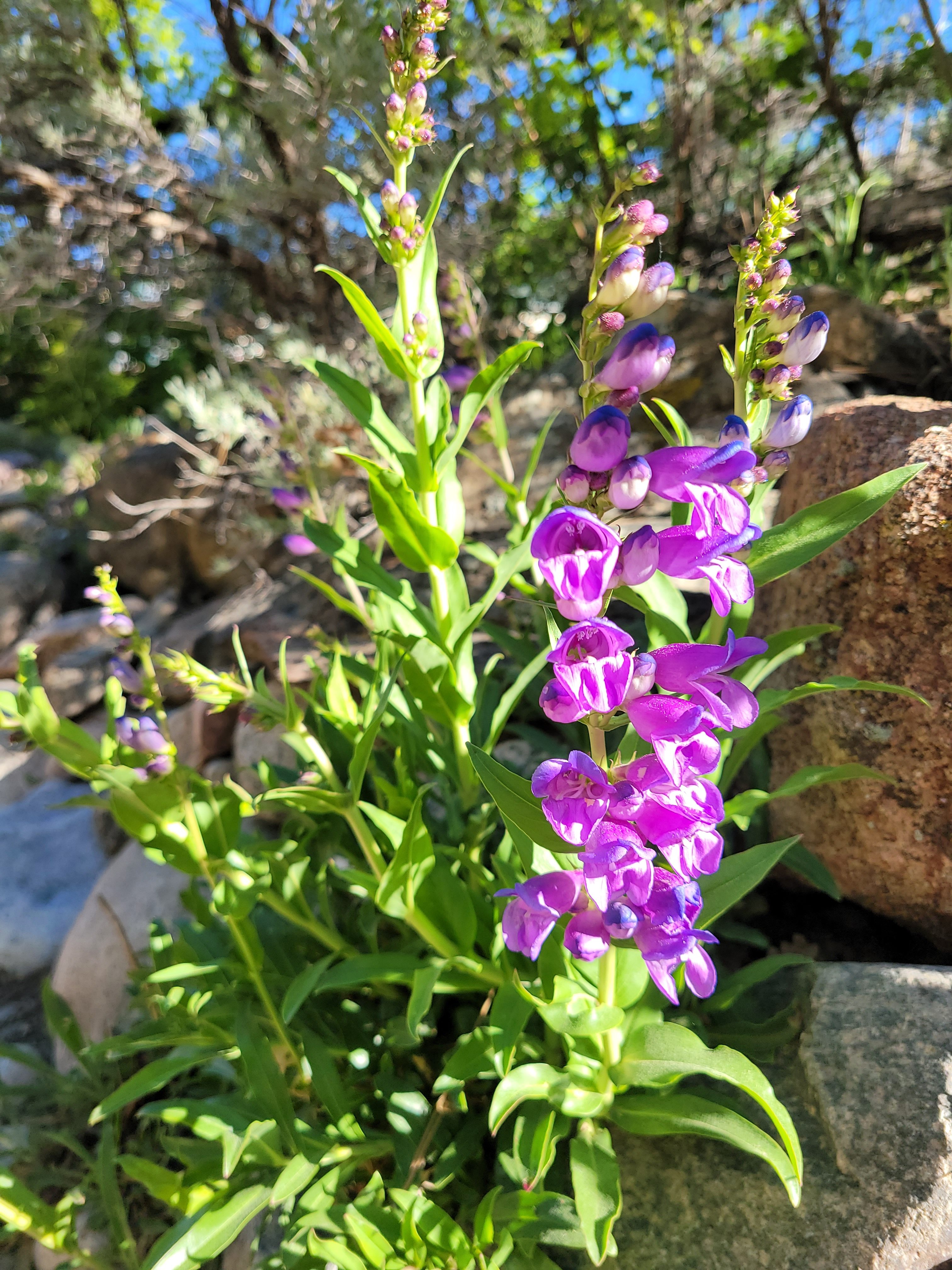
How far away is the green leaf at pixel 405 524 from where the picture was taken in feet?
5.19

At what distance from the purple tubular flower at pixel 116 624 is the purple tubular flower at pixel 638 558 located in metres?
1.11

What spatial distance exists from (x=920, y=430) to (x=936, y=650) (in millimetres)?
527

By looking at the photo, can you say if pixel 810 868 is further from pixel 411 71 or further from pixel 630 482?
pixel 411 71

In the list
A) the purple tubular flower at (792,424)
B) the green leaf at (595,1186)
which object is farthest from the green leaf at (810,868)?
the purple tubular flower at (792,424)

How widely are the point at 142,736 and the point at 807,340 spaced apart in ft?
4.81

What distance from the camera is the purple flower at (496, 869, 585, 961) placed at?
1094 millimetres

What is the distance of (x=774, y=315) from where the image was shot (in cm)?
134

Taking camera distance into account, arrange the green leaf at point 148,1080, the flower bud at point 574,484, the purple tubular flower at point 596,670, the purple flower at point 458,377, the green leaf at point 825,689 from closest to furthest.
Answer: the purple tubular flower at point 596,670, the flower bud at point 574,484, the green leaf at point 825,689, the green leaf at point 148,1080, the purple flower at point 458,377

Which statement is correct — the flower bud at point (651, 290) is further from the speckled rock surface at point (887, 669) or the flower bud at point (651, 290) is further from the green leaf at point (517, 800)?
the speckled rock surface at point (887, 669)

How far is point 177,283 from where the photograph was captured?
5.18m

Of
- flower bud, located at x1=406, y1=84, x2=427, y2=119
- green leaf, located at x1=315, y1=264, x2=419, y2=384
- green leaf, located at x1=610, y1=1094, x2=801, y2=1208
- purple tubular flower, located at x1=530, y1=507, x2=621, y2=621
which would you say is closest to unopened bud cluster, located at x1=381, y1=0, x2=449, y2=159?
flower bud, located at x1=406, y1=84, x2=427, y2=119

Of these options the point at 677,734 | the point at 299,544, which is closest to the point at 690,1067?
the point at 677,734

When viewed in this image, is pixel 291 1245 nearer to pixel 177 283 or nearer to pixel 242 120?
pixel 177 283

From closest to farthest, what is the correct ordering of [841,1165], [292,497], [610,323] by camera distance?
1. [610,323]
2. [841,1165]
3. [292,497]
